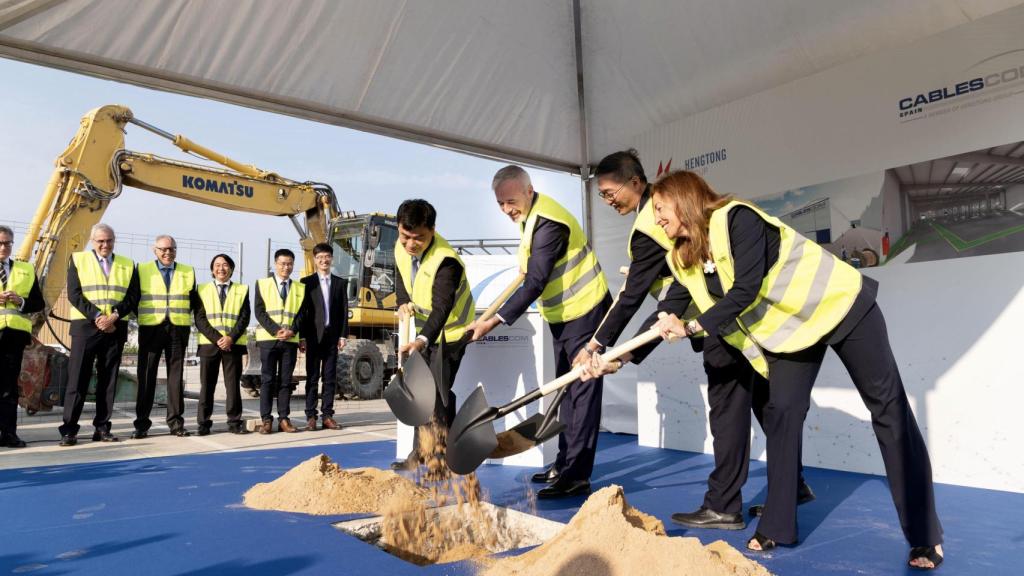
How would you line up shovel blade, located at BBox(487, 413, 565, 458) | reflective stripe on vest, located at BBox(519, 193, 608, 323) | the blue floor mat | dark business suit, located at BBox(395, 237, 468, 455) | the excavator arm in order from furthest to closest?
the excavator arm
dark business suit, located at BBox(395, 237, 468, 455)
reflective stripe on vest, located at BBox(519, 193, 608, 323)
shovel blade, located at BBox(487, 413, 565, 458)
the blue floor mat

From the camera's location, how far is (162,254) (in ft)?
21.2

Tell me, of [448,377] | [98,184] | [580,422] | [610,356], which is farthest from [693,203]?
[98,184]

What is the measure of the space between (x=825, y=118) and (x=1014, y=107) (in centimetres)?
113

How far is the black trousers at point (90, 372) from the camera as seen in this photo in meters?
5.73

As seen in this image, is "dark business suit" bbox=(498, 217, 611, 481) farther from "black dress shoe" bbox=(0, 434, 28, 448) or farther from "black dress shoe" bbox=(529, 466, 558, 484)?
"black dress shoe" bbox=(0, 434, 28, 448)

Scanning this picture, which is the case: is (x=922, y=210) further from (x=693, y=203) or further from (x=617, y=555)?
(x=617, y=555)

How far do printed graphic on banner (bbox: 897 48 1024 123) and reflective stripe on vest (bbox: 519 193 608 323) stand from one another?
6.96 feet

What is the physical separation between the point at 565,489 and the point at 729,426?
0.99 m

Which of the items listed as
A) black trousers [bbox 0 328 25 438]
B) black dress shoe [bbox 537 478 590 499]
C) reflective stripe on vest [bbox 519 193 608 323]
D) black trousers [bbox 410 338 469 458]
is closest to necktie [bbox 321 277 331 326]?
black trousers [bbox 0 328 25 438]

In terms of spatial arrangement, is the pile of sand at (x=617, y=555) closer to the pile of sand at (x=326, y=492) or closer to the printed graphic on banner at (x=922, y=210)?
the pile of sand at (x=326, y=492)

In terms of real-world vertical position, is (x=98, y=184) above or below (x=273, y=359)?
above

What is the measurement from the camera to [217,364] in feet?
21.6

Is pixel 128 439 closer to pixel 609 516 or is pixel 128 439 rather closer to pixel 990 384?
pixel 609 516

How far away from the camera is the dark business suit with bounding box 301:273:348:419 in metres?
6.87
